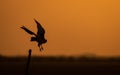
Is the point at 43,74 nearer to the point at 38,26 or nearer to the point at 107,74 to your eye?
the point at 107,74

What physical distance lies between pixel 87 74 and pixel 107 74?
1.34 m

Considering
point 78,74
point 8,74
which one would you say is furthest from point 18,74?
point 78,74

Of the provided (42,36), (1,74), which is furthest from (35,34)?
(1,74)

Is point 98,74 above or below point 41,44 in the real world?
above

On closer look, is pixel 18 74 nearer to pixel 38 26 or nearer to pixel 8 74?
pixel 8 74

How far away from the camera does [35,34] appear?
1802cm

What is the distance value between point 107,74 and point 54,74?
3.08 m

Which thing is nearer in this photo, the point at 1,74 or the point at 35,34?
the point at 35,34

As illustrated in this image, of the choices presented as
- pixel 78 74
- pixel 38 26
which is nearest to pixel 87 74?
pixel 78 74

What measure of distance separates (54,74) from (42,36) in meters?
20.2

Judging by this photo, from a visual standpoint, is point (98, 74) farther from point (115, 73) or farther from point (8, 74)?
point (8, 74)

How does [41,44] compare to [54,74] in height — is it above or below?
below

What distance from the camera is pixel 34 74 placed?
37.7 metres

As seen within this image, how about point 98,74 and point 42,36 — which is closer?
point 42,36
